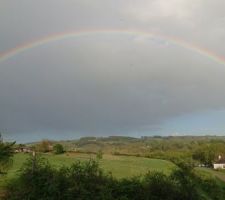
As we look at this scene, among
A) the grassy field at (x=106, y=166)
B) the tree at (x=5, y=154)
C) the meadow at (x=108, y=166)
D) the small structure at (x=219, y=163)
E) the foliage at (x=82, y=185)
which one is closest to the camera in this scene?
the foliage at (x=82, y=185)

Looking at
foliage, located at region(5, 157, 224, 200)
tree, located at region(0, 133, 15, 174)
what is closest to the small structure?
foliage, located at region(5, 157, 224, 200)

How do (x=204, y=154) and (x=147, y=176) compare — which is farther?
(x=204, y=154)

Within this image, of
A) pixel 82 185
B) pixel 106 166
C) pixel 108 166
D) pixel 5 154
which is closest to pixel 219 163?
pixel 106 166

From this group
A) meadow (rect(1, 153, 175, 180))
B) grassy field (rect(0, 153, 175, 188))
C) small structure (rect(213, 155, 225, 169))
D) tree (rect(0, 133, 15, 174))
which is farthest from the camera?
small structure (rect(213, 155, 225, 169))

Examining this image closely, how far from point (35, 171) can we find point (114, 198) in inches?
119

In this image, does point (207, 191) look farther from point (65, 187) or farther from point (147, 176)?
point (65, 187)

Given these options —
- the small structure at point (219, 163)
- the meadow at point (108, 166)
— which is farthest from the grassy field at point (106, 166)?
the small structure at point (219, 163)

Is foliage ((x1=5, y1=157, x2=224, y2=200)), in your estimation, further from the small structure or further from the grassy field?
the small structure

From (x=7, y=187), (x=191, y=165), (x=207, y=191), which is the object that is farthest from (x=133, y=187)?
(x=207, y=191)

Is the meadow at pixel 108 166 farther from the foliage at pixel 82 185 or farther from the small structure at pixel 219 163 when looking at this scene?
the small structure at pixel 219 163

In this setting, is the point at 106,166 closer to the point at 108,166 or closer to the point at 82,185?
the point at 108,166

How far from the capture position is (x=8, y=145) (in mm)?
17984

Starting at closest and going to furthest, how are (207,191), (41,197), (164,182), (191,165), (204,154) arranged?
(41,197), (164,182), (191,165), (207,191), (204,154)

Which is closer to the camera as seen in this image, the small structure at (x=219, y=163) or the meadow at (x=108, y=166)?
the meadow at (x=108, y=166)
